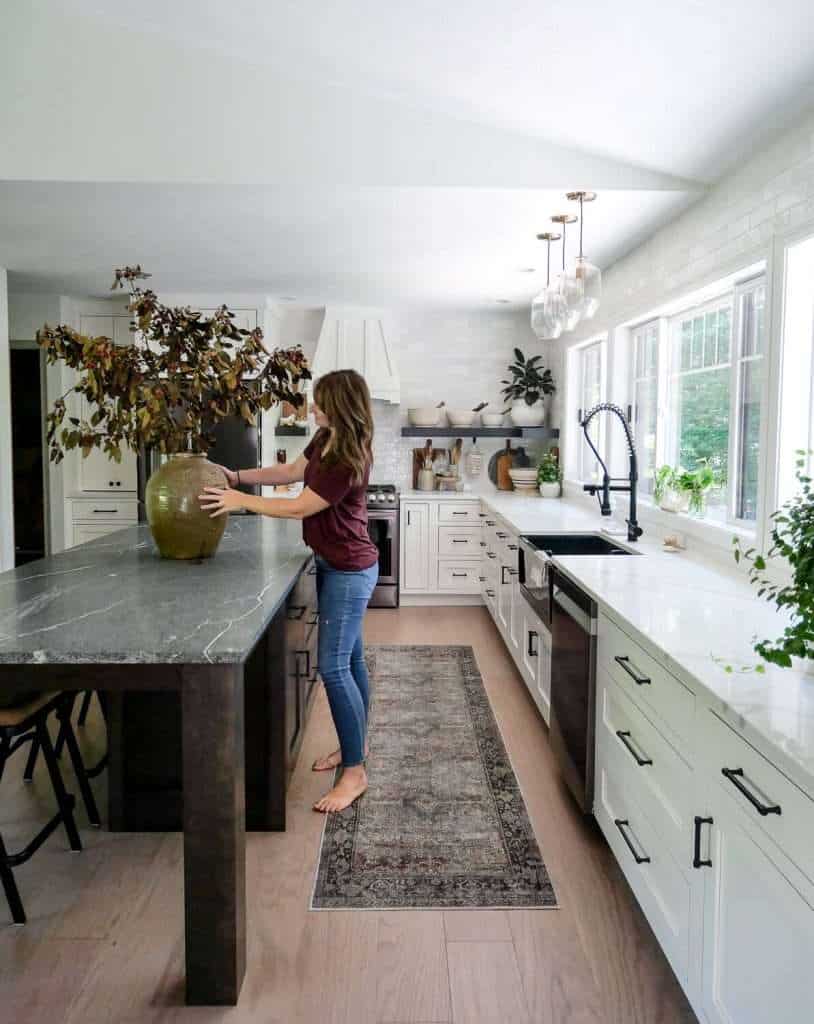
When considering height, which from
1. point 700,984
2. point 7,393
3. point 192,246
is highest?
point 192,246

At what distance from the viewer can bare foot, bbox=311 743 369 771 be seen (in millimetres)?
3318

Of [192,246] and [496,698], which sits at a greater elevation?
[192,246]

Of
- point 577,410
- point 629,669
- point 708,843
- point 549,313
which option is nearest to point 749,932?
point 708,843

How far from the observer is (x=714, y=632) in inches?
83.7

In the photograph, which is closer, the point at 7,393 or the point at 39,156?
the point at 39,156

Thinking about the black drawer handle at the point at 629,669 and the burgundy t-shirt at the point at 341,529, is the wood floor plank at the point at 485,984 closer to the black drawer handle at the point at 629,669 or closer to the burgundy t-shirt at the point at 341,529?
the black drawer handle at the point at 629,669

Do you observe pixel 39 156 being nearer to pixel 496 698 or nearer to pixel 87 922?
pixel 87 922

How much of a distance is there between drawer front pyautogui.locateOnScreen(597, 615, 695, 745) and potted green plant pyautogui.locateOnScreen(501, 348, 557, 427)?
438 cm

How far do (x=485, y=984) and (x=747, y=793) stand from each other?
0.94 meters

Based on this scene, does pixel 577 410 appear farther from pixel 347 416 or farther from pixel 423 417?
pixel 347 416

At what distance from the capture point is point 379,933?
221 centimetres

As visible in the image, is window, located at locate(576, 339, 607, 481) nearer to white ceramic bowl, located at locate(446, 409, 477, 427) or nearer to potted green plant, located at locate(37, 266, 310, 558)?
white ceramic bowl, located at locate(446, 409, 477, 427)

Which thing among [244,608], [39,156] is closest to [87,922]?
[244,608]

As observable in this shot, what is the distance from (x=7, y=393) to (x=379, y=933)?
4590 mm
